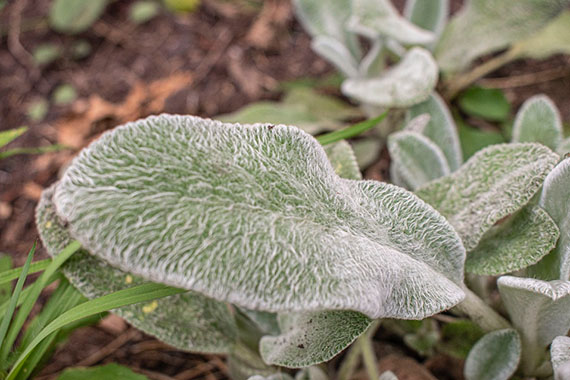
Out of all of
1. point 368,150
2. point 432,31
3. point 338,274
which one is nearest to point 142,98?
Answer: point 368,150

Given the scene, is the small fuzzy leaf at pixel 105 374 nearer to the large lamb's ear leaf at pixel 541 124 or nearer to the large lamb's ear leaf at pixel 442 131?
the large lamb's ear leaf at pixel 442 131

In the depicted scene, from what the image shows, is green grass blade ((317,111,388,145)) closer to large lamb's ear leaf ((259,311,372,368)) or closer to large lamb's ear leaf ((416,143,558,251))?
large lamb's ear leaf ((416,143,558,251))

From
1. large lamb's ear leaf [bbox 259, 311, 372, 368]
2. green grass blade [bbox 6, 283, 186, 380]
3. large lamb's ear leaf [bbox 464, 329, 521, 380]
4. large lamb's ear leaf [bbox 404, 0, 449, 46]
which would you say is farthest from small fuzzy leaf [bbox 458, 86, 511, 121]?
green grass blade [bbox 6, 283, 186, 380]

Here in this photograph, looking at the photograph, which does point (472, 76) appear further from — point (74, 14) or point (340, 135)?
point (74, 14)

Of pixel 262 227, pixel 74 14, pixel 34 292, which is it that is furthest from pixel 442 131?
pixel 74 14

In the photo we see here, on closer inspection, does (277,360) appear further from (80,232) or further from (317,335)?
(80,232)
